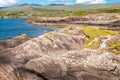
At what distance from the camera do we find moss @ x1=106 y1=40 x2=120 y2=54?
3638 centimetres

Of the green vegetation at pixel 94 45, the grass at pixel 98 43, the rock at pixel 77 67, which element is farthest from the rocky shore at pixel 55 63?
the grass at pixel 98 43

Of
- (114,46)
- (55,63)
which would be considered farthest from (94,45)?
(55,63)

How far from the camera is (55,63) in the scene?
32.0 m

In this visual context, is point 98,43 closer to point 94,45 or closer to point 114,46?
point 94,45

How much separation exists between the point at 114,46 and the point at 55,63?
1022cm

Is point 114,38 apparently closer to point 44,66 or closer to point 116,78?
point 116,78

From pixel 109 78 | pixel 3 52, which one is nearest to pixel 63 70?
pixel 109 78

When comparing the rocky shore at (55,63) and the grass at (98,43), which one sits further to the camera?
the grass at (98,43)

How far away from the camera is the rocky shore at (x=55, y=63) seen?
31.6 m

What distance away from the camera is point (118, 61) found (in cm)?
3341

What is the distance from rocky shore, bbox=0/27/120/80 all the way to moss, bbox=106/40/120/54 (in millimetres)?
911

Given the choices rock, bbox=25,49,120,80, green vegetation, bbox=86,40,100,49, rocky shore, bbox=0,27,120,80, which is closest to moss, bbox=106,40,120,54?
rocky shore, bbox=0,27,120,80

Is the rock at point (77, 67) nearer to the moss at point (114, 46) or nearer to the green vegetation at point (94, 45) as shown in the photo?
the moss at point (114, 46)

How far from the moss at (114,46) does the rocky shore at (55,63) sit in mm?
911
